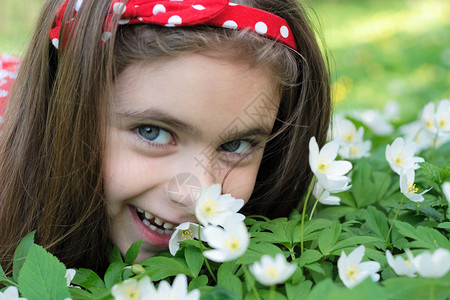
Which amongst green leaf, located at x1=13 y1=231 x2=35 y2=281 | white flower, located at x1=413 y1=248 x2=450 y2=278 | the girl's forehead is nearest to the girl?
the girl's forehead

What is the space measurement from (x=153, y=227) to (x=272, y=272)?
2.66 feet

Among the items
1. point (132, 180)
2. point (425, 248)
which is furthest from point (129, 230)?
point (425, 248)

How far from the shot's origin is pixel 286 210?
188cm

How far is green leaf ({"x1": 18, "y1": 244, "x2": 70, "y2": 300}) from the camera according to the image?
42.1 inches

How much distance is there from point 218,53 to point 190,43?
8cm

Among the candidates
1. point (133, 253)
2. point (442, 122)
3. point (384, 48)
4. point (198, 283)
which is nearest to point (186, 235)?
point (133, 253)

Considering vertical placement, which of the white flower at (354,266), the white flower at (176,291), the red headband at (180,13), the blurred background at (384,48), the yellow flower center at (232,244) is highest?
the red headband at (180,13)

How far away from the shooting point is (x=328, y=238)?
1.21 meters

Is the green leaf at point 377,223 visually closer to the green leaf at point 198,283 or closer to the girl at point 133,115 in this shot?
the girl at point 133,115

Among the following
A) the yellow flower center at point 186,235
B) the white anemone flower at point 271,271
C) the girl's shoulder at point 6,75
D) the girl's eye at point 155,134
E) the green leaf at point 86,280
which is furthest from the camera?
the girl's shoulder at point 6,75

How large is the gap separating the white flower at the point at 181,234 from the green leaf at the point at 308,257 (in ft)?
0.97

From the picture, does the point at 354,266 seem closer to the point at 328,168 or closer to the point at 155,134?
the point at 328,168

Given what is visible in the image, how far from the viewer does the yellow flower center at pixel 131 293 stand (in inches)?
39.3

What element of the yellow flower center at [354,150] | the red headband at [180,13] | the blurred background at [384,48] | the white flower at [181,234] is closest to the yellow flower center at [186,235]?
the white flower at [181,234]
